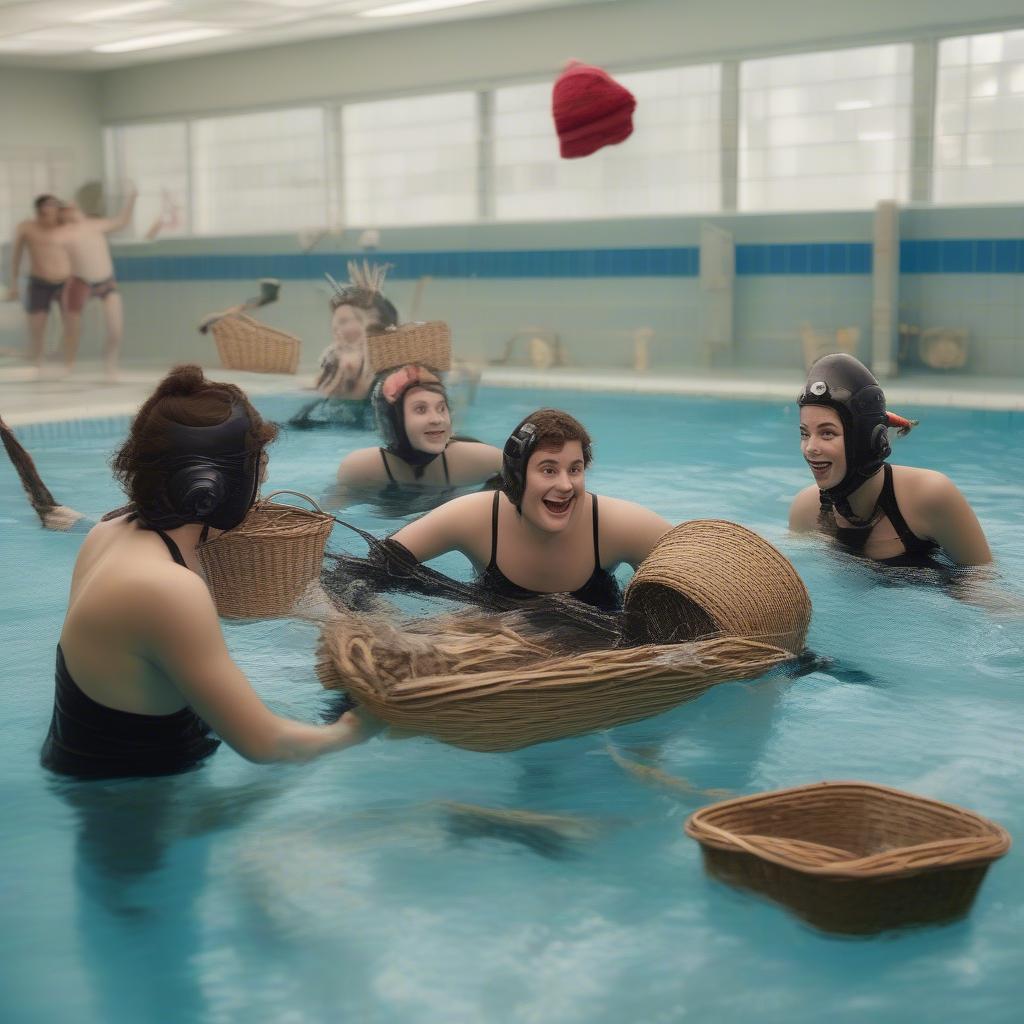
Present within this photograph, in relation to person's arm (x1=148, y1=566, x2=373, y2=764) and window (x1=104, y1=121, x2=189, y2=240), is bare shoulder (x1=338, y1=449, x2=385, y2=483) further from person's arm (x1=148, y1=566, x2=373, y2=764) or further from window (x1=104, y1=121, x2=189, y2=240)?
window (x1=104, y1=121, x2=189, y2=240)

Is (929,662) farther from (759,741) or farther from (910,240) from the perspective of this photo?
(910,240)

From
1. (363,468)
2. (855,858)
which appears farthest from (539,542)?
(363,468)

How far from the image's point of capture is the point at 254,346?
10750 mm

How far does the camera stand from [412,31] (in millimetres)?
16062

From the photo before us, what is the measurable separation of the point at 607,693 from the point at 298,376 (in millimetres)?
12168

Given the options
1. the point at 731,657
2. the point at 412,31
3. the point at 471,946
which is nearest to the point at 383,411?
the point at 731,657

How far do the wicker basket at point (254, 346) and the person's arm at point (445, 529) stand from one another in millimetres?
6005

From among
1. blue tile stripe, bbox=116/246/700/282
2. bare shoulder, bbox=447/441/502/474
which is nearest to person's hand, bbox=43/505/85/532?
bare shoulder, bbox=447/441/502/474

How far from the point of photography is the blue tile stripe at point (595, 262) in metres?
13.0

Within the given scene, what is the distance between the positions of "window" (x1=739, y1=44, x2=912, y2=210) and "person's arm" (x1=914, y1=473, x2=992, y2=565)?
8.67m

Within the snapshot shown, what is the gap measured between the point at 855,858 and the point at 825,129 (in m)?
11.9

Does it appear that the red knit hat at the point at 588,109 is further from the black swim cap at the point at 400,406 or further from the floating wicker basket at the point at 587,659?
the floating wicker basket at the point at 587,659

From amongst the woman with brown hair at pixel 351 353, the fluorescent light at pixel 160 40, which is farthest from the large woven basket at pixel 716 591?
the fluorescent light at pixel 160 40

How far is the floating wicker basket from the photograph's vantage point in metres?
3.18
